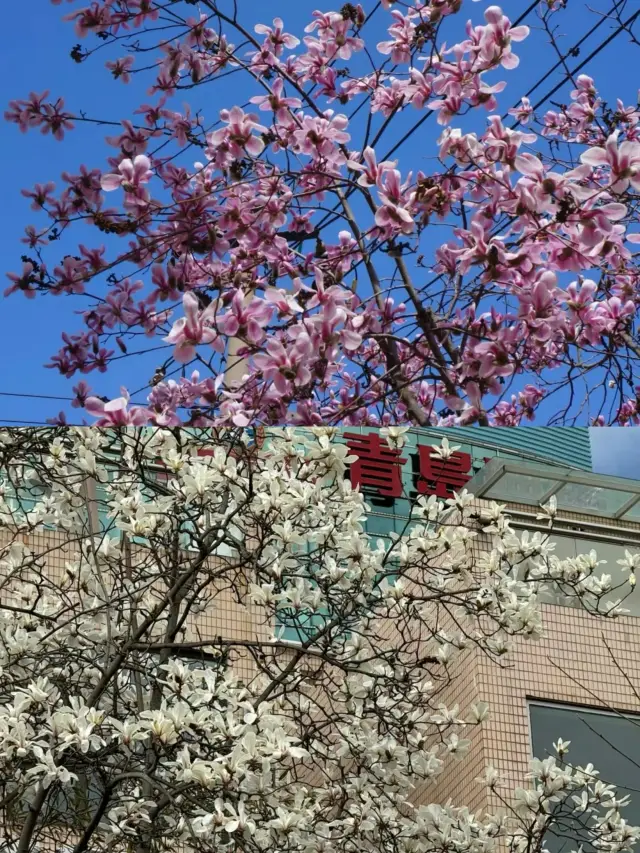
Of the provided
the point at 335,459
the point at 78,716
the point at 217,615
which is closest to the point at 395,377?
the point at 335,459

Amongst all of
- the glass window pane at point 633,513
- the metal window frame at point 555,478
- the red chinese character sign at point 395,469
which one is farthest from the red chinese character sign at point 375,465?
the glass window pane at point 633,513

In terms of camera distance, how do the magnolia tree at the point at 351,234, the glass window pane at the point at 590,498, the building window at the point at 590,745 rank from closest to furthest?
the magnolia tree at the point at 351,234 < the glass window pane at the point at 590,498 < the building window at the point at 590,745

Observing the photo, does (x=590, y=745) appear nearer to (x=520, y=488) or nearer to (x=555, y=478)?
(x=520, y=488)

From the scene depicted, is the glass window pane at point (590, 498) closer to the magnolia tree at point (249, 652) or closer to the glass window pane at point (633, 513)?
the glass window pane at point (633, 513)

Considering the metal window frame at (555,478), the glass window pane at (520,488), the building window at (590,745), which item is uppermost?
the glass window pane at (520,488)

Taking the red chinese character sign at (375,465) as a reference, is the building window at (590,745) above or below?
below

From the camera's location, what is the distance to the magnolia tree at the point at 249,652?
206 cm

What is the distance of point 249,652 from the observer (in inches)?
100

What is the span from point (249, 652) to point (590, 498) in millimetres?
801

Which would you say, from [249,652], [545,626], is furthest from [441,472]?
[545,626]

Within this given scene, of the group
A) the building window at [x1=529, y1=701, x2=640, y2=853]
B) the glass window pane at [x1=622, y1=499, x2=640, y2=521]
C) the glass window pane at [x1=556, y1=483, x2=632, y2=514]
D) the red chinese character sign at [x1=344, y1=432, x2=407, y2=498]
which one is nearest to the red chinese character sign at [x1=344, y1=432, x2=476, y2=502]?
the red chinese character sign at [x1=344, y1=432, x2=407, y2=498]

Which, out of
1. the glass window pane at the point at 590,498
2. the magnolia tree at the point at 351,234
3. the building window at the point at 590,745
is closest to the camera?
the magnolia tree at the point at 351,234

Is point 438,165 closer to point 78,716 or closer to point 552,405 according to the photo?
point 552,405

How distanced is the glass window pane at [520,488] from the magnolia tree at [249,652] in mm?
41
